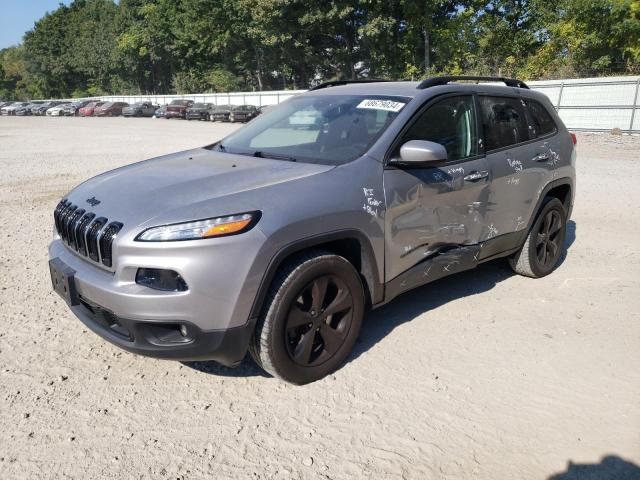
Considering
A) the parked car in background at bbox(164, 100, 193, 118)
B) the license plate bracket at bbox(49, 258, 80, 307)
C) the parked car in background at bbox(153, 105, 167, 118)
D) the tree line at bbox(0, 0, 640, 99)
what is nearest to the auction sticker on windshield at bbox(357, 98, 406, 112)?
the license plate bracket at bbox(49, 258, 80, 307)

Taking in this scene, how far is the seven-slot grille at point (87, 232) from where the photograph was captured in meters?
2.83

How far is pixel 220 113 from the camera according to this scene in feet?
118

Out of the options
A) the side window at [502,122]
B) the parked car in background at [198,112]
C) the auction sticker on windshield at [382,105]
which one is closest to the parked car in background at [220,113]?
the parked car in background at [198,112]

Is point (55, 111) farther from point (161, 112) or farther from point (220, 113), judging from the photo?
point (220, 113)

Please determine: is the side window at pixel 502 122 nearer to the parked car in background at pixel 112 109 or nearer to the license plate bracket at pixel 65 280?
the license plate bracket at pixel 65 280

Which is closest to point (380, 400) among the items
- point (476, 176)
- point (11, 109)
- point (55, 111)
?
point (476, 176)

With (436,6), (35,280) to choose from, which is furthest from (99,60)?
(35,280)

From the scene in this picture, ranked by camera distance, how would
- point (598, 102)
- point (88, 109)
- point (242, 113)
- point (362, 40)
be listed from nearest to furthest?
point (598, 102), point (242, 113), point (362, 40), point (88, 109)

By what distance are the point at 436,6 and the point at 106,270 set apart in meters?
38.7

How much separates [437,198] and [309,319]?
1273mm

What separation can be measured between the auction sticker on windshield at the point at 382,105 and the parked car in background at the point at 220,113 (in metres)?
33.2

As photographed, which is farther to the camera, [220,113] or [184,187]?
[220,113]

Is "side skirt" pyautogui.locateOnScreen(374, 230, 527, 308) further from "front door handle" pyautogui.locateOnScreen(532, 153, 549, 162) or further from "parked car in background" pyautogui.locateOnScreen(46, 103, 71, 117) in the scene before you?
"parked car in background" pyautogui.locateOnScreen(46, 103, 71, 117)

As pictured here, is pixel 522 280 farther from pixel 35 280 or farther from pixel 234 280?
pixel 35 280
